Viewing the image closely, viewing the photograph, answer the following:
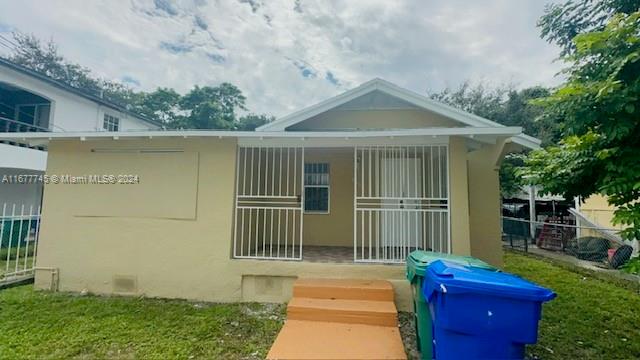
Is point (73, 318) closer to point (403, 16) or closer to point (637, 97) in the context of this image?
point (637, 97)

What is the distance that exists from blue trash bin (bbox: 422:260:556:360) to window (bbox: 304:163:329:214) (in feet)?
20.7

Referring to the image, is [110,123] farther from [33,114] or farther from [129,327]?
[129,327]

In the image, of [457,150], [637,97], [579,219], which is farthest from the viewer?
[579,219]

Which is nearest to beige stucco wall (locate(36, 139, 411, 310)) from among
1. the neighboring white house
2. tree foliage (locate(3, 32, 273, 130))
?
the neighboring white house

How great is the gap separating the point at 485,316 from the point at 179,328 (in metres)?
4.21

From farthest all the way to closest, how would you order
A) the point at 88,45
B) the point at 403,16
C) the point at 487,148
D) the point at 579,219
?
the point at 88,45, the point at 579,219, the point at 403,16, the point at 487,148

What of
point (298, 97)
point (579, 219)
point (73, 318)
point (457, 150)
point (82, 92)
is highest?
point (298, 97)

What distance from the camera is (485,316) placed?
2875 millimetres

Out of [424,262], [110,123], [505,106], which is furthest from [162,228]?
[505,106]

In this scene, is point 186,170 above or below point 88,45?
Result: below

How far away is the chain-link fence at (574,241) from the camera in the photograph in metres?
9.51

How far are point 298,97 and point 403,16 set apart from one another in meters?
12.8

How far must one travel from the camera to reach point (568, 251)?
11.6 m

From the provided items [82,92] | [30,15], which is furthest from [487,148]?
[30,15]
